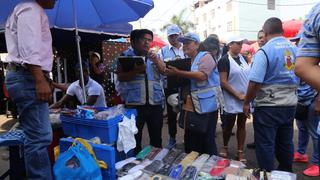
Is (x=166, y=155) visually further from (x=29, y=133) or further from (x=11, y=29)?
(x=11, y=29)

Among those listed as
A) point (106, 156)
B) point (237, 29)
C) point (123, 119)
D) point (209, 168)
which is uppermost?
point (237, 29)

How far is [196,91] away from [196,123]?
35 centimetres

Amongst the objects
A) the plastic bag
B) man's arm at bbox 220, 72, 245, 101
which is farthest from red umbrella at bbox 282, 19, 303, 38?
the plastic bag

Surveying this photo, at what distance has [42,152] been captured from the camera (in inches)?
101

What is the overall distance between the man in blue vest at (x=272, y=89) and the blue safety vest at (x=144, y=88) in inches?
41.9

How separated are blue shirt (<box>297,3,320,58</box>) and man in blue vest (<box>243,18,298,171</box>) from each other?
A: 1.64m

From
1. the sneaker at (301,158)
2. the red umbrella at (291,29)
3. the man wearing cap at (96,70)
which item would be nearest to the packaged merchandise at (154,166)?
the sneaker at (301,158)

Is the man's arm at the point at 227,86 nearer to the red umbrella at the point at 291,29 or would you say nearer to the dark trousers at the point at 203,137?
the dark trousers at the point at 203,137

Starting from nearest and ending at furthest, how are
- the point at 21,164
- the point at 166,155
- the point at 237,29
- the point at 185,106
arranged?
the point at 21,164, the point at 166,155, the point at 185,106, the point at 237,29

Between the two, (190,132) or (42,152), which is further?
(190,132)

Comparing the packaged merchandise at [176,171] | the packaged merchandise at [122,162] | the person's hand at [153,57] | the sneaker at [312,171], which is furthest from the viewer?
the sneaker at [312,171]

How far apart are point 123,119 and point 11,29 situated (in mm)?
1314

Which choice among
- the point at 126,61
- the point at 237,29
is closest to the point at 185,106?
the point at 126,61

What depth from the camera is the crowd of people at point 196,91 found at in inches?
98.8
